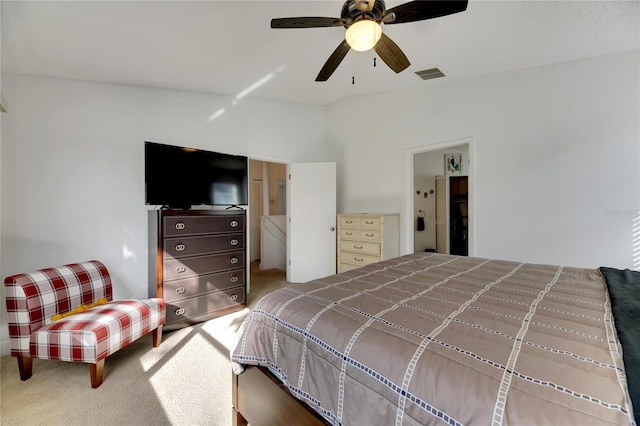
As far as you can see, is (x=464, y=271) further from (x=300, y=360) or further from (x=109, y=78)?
(x=109, y=78)

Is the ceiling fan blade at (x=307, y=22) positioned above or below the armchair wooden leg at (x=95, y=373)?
above

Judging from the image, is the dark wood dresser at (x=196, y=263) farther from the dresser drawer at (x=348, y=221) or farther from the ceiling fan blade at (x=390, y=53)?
the ceiling fan blade at (x=390, y=53)

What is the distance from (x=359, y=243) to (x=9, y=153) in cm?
369

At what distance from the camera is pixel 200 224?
2768 millimetres

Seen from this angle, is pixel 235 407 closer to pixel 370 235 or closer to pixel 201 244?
pixel 201 244

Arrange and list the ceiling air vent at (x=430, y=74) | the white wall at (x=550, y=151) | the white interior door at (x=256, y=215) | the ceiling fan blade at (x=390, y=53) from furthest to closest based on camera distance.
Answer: the white interior door at (x=256, y=215) → the ceiling air vent at (x=430, y=74) → the white wall at (x=550, y=151) → the ceiling fan blade at (x=390, y=53)

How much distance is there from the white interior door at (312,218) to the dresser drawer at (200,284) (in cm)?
136

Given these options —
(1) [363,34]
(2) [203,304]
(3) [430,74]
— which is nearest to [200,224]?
(2) [203,304]

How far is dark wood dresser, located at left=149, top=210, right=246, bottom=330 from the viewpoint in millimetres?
2541

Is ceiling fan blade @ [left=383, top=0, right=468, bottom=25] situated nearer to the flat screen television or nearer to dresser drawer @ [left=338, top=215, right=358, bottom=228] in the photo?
the flat screen television

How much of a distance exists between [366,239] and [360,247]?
158 millimetres

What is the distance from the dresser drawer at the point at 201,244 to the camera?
101 inches

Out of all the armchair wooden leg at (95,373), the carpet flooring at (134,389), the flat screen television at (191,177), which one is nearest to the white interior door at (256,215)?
the flat screen television at (191,177)

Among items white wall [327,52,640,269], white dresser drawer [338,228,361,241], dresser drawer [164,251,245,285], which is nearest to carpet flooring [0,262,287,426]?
dresser drawer [164,251,245,285]
